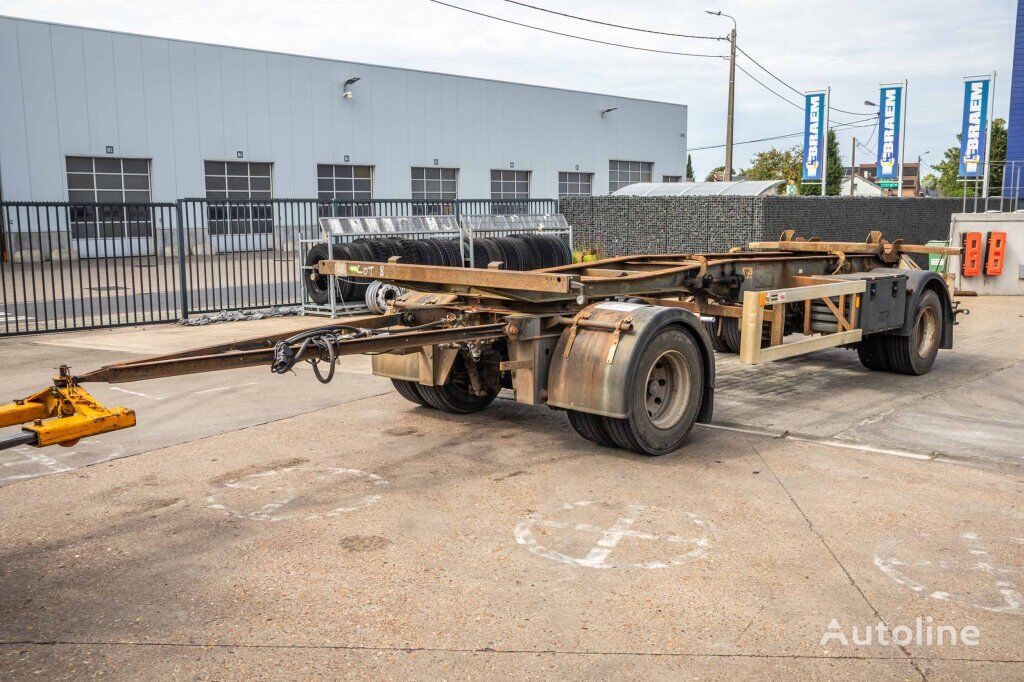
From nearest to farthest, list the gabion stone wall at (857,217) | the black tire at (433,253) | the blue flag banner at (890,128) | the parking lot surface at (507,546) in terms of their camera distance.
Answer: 1. the parking lot surface at (507,546)
2. the black tire at (433,253)
3. the gabion stone wall at (857,217)
4. the blue flag banner at (890,128)

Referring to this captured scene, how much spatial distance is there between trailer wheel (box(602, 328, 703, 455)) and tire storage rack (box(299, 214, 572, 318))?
25.4 ft

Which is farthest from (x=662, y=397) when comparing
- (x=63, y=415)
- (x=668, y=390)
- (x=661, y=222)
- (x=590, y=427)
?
(x=661, y=222)

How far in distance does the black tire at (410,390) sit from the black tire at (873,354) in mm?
5189

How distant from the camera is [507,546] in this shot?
5.15 meters

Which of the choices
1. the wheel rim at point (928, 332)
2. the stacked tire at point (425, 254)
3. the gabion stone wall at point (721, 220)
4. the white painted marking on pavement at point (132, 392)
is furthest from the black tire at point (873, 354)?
the gabion stone wall at point (721, 220)

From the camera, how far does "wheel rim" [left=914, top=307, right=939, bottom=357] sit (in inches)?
413

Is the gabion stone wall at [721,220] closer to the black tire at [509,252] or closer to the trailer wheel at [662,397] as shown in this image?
the black tire at [509,252]

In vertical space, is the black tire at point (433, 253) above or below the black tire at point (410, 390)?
above

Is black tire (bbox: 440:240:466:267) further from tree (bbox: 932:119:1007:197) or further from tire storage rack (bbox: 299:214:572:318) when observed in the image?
tree (bbox: 932:119:1007:197)

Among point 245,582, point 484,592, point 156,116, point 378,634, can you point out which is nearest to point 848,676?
point 484,592

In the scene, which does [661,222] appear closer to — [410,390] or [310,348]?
[410,390]

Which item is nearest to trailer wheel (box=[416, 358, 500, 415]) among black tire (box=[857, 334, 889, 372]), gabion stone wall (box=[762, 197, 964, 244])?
black tire (box=[857, 334, 889, 372])

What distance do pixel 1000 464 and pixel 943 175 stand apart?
67060mm

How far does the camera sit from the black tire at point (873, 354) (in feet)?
33.7
